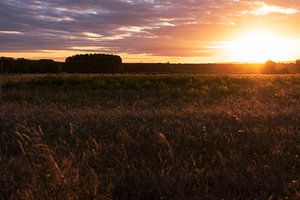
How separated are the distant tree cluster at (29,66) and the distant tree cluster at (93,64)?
2449 mm

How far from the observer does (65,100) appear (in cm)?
1700

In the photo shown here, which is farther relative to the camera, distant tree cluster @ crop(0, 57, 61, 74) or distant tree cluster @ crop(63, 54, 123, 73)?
distant tree cluster @ crop(63, 54, 123, 73)

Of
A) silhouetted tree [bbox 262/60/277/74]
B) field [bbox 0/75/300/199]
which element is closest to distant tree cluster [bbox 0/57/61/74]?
silhouetted tree [bbox 262/60/277/74]

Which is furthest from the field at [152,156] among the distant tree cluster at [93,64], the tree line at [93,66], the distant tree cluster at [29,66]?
the distant tree cluster at [93,64]

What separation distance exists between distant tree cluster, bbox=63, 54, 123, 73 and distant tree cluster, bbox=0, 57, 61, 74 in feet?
8.04

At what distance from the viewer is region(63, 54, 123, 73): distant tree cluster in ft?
235

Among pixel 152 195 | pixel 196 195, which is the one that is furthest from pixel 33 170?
pixel 196 195

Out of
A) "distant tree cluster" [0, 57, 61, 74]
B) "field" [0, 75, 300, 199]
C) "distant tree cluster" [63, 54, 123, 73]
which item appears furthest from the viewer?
"distant tree cluster" [63, 54, 123, 73]

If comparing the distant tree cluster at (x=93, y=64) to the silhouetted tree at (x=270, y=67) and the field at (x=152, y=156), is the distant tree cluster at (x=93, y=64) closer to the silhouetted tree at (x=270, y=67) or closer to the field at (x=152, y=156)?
the silhouetted tree at (x=270, y=67)

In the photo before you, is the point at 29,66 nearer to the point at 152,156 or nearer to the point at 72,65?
the point at 72,65

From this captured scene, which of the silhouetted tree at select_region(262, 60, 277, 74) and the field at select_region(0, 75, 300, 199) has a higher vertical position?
the silhouetted tree at select_region(262, 60, 277, 74)

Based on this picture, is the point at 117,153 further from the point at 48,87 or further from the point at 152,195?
the point at 48,87

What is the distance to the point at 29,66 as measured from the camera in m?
66.2

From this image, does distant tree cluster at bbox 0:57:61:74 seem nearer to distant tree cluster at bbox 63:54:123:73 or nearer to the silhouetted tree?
distant tree cluster at bbox 63:54:123:73
